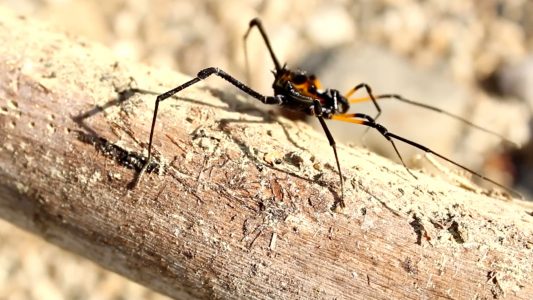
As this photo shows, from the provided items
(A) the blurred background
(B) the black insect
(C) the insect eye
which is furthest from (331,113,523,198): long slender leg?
(A) the blurred background

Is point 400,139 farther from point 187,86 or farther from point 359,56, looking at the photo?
point 359,56

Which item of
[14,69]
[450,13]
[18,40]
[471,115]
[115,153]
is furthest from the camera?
[450,13]

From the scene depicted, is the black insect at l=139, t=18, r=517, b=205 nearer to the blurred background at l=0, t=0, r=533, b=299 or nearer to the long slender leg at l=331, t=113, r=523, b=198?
the long slender leg at l=331, t=113, r=523, b=198

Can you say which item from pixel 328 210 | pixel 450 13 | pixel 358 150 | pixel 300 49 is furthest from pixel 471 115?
pixel 328 210

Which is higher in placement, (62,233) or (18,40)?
(18,40)

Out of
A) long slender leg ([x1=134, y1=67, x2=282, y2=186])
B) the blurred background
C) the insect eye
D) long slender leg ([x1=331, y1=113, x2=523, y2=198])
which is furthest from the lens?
the blurred background

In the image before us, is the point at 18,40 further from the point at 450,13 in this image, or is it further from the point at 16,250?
the point at 450,13

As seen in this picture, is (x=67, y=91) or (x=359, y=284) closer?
(x=359, y=284)
